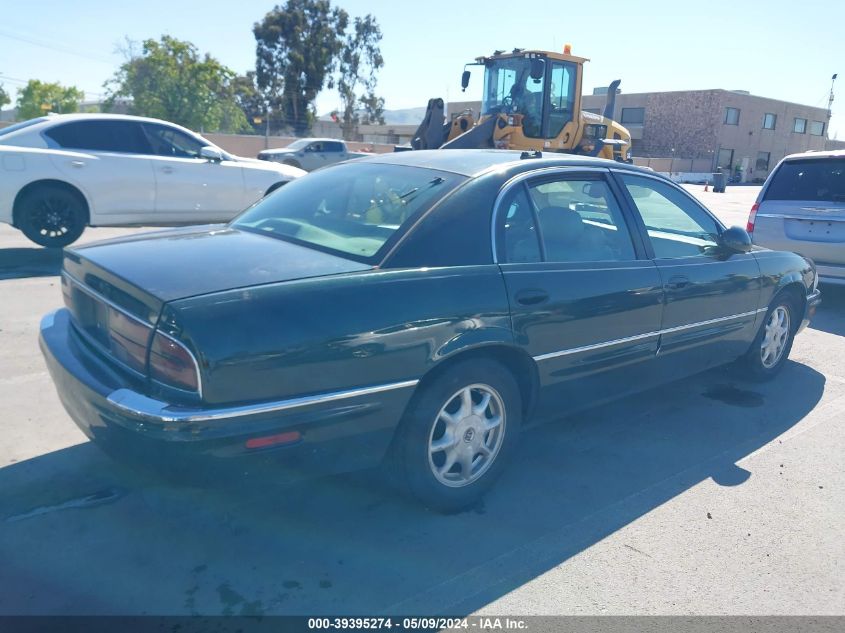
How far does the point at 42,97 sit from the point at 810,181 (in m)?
66.7

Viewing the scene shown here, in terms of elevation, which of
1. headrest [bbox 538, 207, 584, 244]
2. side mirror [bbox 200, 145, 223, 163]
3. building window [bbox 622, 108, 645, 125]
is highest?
building window [bbox 622, 108, 645, 125]

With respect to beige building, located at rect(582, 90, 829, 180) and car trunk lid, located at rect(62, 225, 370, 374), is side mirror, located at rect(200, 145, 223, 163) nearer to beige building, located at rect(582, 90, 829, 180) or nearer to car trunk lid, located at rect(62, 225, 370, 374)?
car trunk lid, located at rect(62, 225, 370, 374)

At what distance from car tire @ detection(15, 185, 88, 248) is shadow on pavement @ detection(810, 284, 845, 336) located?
27.4ft

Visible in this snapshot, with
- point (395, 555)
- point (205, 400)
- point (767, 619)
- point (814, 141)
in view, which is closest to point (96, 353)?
point (205, 400)

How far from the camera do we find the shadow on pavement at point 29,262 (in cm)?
766

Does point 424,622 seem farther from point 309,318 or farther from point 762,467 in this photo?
point 762,467

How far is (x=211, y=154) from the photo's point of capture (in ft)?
30.8

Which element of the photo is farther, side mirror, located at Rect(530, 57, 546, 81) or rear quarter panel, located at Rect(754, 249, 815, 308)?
side mirror, located at Rect(530, 57, 546, 81)

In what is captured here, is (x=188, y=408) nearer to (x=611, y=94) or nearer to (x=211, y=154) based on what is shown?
(x=211, y=154)

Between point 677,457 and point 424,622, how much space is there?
6.97ft

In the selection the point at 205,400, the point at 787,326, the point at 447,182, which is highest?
the point at 447,182

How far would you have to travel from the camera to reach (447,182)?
3.52m

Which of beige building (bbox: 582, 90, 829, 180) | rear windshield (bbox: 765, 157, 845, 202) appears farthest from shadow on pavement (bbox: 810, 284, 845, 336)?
beige building (bbox: 582, 90, 829, 180)

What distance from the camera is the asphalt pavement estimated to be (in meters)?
2.75
